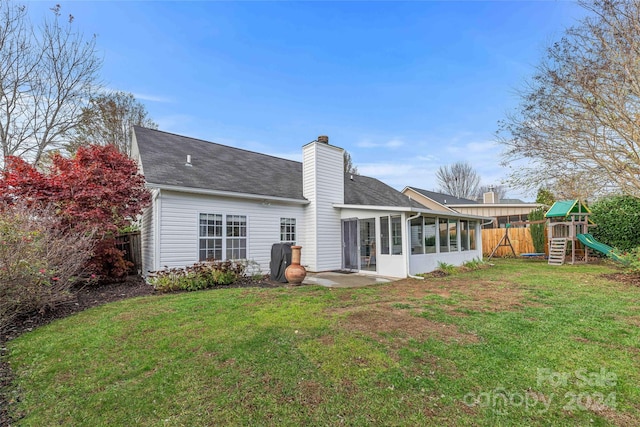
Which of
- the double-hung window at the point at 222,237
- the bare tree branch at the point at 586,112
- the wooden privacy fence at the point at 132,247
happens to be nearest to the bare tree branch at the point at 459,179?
the bare tree branch at the point at 586,112

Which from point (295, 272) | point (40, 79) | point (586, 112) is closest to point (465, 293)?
point (295, 272)

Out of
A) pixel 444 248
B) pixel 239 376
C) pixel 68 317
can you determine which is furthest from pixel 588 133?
pixel 68 317

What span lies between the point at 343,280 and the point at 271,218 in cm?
333

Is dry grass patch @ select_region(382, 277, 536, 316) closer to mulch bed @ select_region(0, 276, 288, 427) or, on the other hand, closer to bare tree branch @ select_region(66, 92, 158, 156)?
mulch bed @ select_region(0, 276, 288, 427)

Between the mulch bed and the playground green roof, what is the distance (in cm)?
1348

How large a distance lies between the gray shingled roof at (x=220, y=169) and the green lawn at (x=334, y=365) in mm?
4328

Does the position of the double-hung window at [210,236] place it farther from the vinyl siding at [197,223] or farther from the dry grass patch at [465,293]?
the dry grass patch at [465,293]

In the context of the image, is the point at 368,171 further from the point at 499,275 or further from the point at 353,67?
the point at 499,275

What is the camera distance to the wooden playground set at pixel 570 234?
12.8 meters

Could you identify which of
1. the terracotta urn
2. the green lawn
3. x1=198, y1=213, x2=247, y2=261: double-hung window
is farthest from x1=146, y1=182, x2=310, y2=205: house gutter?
the green lawn

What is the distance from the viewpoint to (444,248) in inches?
439

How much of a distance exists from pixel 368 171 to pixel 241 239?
2410 centimetres

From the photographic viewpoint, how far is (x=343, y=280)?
8820 mm

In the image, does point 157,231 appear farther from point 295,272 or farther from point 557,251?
point 557,251
